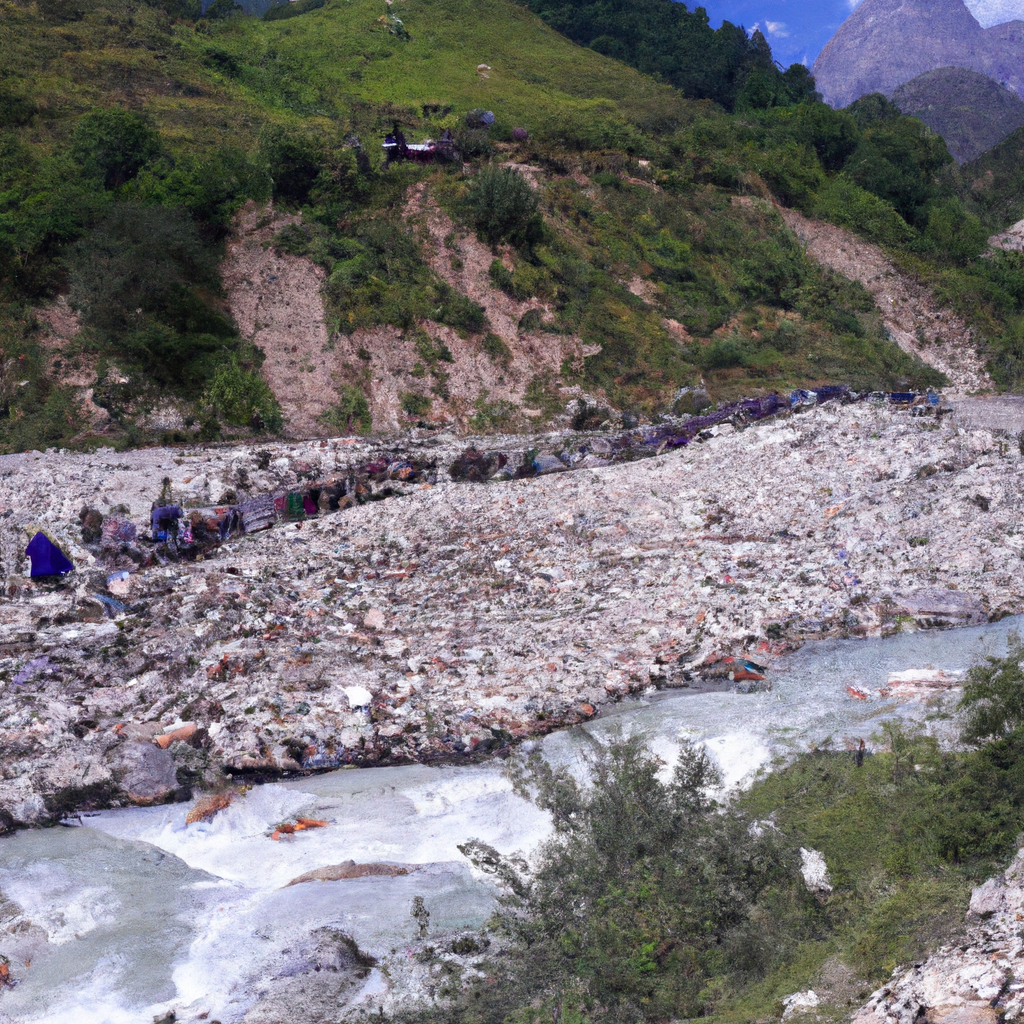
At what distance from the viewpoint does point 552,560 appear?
9.48 m

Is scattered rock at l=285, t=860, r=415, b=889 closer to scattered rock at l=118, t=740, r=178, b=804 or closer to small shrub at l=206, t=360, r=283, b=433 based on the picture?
scattered rock at l=118, t=740, r=178, b=804

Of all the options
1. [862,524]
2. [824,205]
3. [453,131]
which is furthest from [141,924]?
[824,205]

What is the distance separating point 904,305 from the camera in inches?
806

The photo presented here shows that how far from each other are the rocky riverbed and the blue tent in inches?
7.0

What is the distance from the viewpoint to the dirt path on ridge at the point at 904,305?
62.2ft

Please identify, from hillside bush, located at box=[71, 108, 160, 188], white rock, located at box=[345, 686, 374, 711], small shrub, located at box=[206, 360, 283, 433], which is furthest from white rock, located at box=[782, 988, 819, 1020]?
hillside bush, located at box=[71, 108, 160, 188]

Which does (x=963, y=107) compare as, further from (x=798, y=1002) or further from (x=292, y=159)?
(x=798, y=1002)

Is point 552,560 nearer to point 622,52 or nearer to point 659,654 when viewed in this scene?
point 659,654

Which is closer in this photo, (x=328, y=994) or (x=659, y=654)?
(x=328, y=994)

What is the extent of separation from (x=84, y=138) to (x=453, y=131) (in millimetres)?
8293

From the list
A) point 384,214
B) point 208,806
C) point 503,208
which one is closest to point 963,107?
point 503,208

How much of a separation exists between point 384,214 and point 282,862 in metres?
14.0

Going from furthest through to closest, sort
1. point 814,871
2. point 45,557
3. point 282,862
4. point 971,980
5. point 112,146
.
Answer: point 112,146
point 45,557
point 282,862
point 814,871
point 971,980

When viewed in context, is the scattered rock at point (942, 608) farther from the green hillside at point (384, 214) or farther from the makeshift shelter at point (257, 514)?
the green hillside at point (384, 214)
